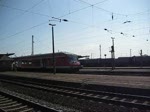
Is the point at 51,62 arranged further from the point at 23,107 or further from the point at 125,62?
the point at 125,62

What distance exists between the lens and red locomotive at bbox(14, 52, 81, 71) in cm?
3569

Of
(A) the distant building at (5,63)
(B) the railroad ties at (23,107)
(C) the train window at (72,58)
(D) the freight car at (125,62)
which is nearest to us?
(B) the railroad ties at (23,107)

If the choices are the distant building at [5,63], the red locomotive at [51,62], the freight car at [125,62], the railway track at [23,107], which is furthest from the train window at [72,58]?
the freight car at [125,62]

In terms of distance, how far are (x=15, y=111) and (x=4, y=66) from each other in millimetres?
45745

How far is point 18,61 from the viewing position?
51.7 m

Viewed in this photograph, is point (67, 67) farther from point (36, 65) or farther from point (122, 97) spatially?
point (122, 97)

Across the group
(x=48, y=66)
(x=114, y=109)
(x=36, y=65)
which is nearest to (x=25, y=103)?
(x=114, y=109)

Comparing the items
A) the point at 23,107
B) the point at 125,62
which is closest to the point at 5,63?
the point at 125,62

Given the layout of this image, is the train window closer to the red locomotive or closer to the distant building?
the red locomotive

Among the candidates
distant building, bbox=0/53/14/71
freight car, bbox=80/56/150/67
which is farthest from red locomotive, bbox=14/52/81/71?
freight car, bbox=80/56/150/67

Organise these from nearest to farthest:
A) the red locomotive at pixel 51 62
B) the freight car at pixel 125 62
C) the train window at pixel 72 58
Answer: the red locomotive at pixel 51 62 < the train window at pixel 72 58 < the freight car at pixel 125 62

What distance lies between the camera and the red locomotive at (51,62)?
3569 cm

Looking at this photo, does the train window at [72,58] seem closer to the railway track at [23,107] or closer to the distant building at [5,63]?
the distant building at [5,63]

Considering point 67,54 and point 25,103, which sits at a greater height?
point 67,54
